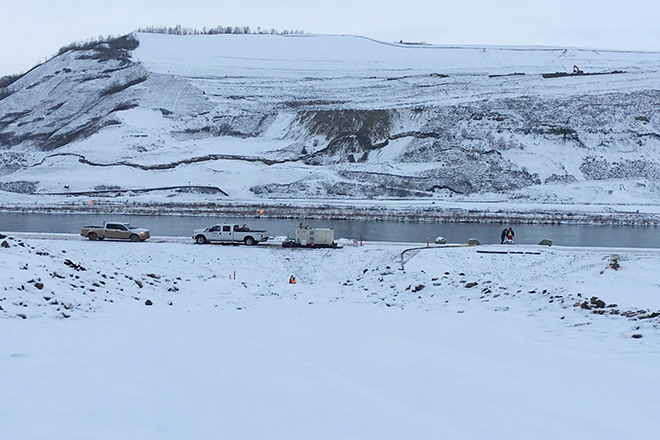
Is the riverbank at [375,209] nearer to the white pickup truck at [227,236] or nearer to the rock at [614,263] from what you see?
the white pickup truck at [227,236]

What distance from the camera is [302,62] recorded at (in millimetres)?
106500

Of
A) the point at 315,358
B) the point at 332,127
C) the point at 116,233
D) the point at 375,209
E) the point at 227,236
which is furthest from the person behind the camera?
the point at 332,127

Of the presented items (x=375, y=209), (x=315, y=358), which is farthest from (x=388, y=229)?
(x=315, y=358)

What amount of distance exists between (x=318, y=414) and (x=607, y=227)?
41.5m

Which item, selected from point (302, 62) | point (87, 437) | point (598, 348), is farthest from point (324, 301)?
point (302, 62)

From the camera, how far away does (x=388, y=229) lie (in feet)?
128

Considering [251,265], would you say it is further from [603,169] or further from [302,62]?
[302,62]

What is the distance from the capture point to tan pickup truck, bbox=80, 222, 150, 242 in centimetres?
2802

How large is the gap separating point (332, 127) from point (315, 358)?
6690 cm

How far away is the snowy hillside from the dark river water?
33.7 ft

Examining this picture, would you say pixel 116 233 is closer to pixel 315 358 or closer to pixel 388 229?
pixel 388 229

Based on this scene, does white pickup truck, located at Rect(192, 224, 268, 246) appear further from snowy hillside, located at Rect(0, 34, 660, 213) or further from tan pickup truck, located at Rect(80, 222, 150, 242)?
snowy hillside, located at Rect(0, 34, 660, 213)

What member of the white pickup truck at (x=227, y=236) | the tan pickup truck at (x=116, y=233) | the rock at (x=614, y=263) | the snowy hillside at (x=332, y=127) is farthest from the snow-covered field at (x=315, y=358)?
the snowy hillside at (x=332, y=127)

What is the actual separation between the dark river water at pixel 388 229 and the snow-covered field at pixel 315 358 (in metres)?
17.6
